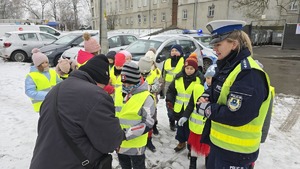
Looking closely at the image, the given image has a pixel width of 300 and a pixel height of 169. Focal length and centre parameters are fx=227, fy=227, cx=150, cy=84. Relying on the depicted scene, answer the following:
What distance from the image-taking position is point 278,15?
26.1 meters

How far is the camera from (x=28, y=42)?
39.0ft

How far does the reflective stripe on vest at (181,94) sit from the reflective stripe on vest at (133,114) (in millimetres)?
1333

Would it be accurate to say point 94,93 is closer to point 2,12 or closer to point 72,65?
point 72,65

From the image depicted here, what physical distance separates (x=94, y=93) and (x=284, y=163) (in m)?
3.34

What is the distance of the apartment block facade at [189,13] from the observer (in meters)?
26.0

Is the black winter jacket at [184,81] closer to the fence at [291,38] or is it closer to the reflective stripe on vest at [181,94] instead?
the reflective stripe on vest at [181,94]

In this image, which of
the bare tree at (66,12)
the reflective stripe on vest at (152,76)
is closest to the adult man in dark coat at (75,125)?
the reflective stripe on vest at (152,76)

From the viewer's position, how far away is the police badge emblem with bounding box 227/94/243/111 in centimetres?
171

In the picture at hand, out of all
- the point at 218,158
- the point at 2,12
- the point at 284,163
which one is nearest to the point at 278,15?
Answer: the point at 284,163

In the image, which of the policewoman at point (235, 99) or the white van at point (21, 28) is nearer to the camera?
the policewoman at point (235, 99)

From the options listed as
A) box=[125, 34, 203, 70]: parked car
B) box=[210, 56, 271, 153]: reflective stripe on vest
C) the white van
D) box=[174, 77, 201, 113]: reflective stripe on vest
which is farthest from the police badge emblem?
the white van

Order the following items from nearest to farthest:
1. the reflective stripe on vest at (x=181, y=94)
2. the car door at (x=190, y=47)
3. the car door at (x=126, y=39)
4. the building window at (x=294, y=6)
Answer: the reflective stripe on vest at (x=181, y=94) < the car door at (x=190, y=47) < the car door at (x=126, y=39) < the building window at (x=294, y=6)

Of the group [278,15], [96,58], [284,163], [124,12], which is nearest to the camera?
[96,58]

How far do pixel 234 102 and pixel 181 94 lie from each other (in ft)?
6.50
